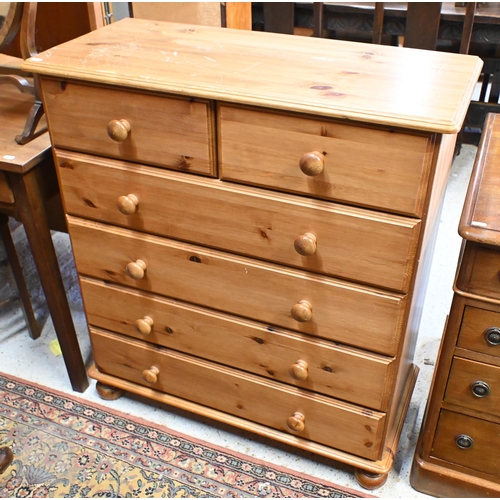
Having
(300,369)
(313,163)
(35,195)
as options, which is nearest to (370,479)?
(300,369)

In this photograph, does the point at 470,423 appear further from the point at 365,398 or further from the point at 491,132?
the point at 491,132

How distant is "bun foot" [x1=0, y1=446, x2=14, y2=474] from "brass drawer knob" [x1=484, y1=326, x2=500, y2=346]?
1269mm

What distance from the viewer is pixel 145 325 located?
1564mm

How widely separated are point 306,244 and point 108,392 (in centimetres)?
94

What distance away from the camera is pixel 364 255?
47.0 inches

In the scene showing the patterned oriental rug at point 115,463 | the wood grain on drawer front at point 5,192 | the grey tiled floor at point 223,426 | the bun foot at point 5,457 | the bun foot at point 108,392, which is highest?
the wood grain on drawer front at point 5,192

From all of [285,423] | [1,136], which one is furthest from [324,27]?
[285,423]

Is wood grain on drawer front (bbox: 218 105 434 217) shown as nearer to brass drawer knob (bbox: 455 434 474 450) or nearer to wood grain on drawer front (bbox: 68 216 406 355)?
wood grain on drawer front (bbox: 68 216 406 355)

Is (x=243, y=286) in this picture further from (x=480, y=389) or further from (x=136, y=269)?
(x=480, y=389)

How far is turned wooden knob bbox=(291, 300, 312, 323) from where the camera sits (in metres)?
1.31

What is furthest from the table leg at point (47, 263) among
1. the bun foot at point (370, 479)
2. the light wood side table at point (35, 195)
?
the bun foot at point (370, 479)

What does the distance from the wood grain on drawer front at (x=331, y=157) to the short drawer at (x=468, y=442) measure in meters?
0.59

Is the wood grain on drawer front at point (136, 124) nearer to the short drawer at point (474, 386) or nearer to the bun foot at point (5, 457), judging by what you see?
the short drawer at point (474, 386)

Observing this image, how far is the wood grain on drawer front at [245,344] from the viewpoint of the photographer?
4.50 feet
